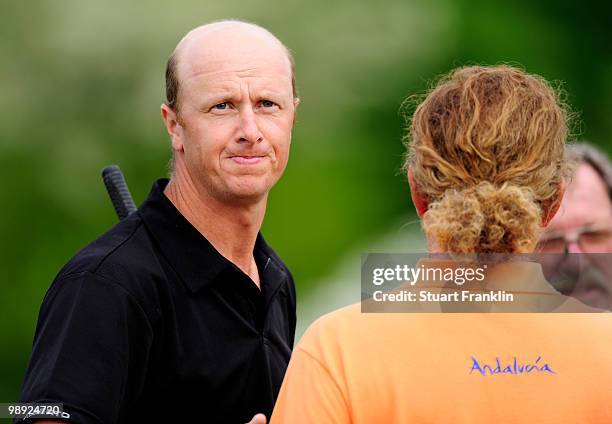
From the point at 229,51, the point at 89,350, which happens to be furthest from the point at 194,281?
the point at 229,51

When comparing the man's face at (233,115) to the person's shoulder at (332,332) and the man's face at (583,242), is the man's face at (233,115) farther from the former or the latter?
the man's face at (583,242)

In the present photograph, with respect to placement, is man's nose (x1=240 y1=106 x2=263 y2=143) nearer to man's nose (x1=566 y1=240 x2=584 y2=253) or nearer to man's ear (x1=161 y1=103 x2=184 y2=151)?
man's ear (x1=161 y1=103 x2=184 y2=151)

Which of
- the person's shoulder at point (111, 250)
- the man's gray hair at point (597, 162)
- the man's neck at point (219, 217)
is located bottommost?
the person's shoulder at point (111, 250)

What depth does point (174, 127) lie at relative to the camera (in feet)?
10.9

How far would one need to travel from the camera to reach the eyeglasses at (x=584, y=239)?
4.31m

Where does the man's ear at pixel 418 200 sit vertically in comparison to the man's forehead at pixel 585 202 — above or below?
below

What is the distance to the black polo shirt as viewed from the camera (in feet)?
8.96

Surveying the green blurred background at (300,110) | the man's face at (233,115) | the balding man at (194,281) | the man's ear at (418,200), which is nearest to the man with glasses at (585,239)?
the balding man at (194,281)

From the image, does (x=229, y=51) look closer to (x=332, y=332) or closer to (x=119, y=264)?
(x=119, y=264)

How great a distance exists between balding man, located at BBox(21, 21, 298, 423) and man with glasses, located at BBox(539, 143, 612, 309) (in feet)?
3.68

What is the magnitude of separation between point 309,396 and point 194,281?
809 millimetres

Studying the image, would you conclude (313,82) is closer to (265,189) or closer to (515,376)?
(265,189)

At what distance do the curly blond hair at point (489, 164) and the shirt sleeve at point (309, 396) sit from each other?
12.9 inches

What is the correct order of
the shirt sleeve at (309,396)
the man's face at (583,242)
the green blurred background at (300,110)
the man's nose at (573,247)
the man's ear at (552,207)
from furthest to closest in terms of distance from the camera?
1. the green blurred background at (300,110)
2. the man's nose at (573,247)
3. the man's face at (583,242)
4. the man's ear at (552,207)
5. the shirt sleeve at (309,396)
